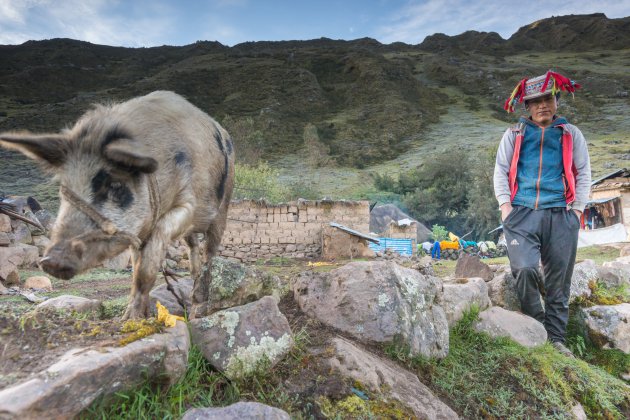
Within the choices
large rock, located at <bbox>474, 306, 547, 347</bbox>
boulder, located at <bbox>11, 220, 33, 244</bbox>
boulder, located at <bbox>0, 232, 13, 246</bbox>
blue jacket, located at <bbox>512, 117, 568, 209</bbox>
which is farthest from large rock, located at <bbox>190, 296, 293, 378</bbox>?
boulder, located at <bbox>11, 220, 33, 244</bbox>

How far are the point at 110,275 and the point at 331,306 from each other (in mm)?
11035

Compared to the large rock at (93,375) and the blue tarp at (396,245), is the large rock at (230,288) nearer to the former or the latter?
the large rock at (93,375)

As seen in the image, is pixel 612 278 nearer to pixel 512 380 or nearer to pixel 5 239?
pixel 512 380

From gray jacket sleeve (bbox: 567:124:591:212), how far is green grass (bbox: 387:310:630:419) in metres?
1.60

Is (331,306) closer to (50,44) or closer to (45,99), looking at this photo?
(45,99)

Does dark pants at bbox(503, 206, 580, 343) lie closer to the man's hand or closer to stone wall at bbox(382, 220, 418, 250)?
the man's hand

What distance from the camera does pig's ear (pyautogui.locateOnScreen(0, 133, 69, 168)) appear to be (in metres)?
2.34

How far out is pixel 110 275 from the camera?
40.7ft

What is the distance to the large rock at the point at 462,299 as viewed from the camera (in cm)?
418

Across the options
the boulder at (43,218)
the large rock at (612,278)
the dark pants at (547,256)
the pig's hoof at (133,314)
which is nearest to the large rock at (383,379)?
the pig's hoof at (133,314)

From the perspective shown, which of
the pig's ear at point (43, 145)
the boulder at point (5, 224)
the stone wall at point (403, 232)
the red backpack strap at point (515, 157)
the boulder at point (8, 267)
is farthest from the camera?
the stone wall at point (403, 232)

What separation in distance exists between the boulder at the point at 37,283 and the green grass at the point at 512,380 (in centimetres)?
993

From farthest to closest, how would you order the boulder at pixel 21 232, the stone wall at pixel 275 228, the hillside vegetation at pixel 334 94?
1. the hillside vegetation at pixel 334 94
2. the stone wall at pixel 275 228
3. the boulder at pixel 21 232

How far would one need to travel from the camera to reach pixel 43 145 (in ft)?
7.68
